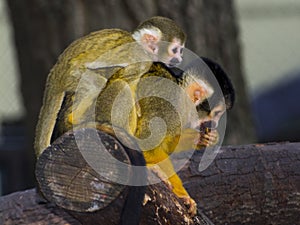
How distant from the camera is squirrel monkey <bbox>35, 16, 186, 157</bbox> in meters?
2.24

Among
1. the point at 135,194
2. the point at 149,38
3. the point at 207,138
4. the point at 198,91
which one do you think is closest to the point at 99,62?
the point at 149,38

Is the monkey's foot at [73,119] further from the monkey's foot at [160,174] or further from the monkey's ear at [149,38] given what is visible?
the monkey's ear at [149,38]

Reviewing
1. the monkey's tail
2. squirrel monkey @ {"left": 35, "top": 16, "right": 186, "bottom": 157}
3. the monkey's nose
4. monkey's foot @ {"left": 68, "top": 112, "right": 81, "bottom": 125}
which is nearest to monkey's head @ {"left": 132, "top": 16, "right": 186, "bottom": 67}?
squirrel monkey @ {"left": 35, "top": 16, "right": 186, "bottom": 157}

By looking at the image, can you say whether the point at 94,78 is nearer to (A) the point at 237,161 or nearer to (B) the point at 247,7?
(A) the point at 237,161

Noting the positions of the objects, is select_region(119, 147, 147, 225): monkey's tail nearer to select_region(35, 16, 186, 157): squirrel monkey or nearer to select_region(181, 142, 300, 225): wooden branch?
select_region(35, 16, 186, 157): squirrel monkey

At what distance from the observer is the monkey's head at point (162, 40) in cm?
239

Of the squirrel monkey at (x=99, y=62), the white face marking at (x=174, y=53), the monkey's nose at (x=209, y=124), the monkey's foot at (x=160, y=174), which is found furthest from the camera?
the monkey's nose at (x=209, y=124)

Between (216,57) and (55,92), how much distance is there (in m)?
1.26

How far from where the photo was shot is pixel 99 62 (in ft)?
7.57

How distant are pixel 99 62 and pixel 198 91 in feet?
1.00

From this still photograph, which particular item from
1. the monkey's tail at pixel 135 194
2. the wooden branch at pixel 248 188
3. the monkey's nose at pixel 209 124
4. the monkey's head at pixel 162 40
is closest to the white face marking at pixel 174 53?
the monkey's head at pixel 162 40

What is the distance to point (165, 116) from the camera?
231 cm

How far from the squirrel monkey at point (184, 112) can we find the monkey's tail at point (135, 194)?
0.28 metres

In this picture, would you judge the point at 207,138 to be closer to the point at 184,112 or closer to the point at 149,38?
the point at 184,112
